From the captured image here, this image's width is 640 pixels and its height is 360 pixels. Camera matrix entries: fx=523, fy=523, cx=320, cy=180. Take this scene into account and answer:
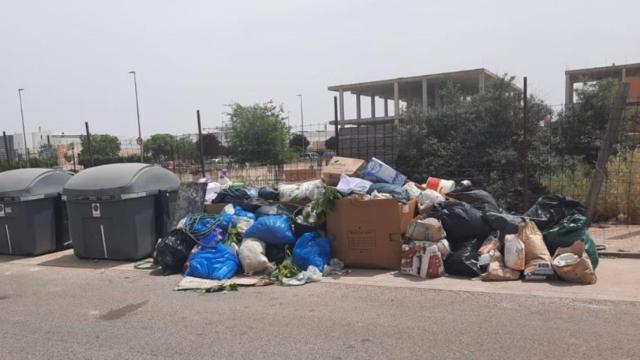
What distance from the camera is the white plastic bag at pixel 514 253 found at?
5594 millimetres

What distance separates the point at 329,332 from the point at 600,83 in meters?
11.6

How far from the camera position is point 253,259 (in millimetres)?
6195

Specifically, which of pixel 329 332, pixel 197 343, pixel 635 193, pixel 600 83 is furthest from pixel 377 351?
pixel 600 83

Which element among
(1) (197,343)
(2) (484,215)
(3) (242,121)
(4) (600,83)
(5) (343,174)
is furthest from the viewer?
(3) (242,121)

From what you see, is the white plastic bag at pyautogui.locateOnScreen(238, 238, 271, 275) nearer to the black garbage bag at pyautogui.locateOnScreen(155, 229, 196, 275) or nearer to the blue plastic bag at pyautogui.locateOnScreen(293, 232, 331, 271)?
the blue plastic bag at pyautogui.locateOnScreen(293, 232, 331, 271)

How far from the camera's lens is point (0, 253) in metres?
8.27

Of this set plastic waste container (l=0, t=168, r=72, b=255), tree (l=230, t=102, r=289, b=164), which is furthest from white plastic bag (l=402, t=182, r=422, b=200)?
tree (l=230, t=102, r=289, b=164)

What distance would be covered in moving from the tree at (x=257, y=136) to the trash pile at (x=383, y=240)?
16.1 m

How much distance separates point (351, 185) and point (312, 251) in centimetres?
111

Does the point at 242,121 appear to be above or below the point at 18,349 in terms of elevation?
above

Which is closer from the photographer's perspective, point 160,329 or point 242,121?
point 160,329

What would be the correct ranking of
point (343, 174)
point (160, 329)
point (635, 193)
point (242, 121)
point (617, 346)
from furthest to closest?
1. point (242, 121)
2. point (635, 193)
3. point (343, 174)
4. point (160, 329)
5. point (617, 346)

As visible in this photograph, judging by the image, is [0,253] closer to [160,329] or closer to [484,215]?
[160,329]

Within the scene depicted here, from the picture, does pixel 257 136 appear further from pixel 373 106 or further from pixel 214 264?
pixel 373 106
